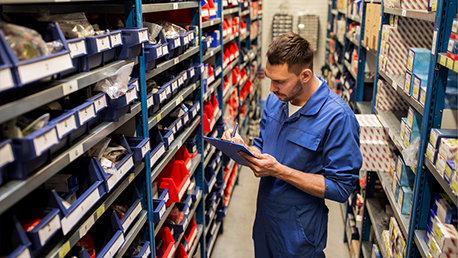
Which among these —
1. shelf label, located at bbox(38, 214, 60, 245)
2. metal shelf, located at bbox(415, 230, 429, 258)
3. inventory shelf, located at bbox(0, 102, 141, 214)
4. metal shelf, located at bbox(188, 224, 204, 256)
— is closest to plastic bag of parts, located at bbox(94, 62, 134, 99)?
inventory shelf, located at bbox(0, 102, 141, 214)

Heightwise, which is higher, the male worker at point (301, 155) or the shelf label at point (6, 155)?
the shelf label at point (6, 155)

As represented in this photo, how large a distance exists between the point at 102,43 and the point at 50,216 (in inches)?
26.7

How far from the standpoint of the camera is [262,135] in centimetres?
253

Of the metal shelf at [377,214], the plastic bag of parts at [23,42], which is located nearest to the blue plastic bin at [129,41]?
the plastic bag of parts at [23,42]

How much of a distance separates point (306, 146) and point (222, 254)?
225 centimetres

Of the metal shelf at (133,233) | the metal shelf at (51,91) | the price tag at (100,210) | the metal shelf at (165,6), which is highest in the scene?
the metal shelf at (165,6)

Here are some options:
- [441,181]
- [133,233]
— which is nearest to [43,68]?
[133,233]

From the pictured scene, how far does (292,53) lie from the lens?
1931 millimetres

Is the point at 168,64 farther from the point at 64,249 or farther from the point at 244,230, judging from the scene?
the point at 244,230

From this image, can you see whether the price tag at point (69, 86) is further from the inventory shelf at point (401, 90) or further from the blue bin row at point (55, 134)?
the inventory shelf at point (401, 90)

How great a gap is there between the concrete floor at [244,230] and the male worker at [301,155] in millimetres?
1794

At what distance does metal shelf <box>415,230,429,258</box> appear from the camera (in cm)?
189

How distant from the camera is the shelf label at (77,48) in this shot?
1.31m

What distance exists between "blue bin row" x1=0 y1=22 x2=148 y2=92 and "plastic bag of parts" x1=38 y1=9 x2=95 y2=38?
0.35 feet
